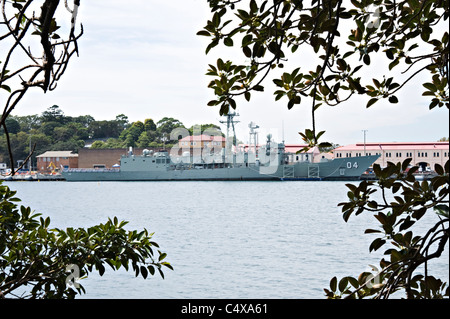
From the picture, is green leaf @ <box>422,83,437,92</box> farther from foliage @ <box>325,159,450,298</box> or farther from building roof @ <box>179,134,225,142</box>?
building roof @ <box>179,134,225,142</box>

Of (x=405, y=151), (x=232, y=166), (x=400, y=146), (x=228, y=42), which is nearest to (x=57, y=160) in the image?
(x=232, y=166)

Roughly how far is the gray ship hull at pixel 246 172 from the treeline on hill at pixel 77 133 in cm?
672

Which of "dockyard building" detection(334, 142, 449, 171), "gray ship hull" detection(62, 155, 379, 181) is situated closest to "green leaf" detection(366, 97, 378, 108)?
"dockyard building" detection(334, 142, 449, 171)

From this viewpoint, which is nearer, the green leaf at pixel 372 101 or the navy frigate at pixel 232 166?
the green leaf at pixel 372 101

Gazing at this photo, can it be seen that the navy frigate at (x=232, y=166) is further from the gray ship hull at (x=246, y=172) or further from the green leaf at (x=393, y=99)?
the green leaf at (x=393, y=99)

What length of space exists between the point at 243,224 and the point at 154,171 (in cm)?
3265

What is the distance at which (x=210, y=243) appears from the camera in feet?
51.7

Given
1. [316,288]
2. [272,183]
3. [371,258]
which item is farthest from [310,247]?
[272,183]

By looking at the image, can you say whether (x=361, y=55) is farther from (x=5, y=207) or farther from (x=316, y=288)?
(x=316, y=288)

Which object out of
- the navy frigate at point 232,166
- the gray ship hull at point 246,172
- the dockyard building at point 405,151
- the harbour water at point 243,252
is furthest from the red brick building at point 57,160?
the harbour water at point 243,252

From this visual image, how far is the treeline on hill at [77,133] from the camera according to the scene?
49.2 metres

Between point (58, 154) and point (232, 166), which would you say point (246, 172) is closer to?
point (232, 166)
